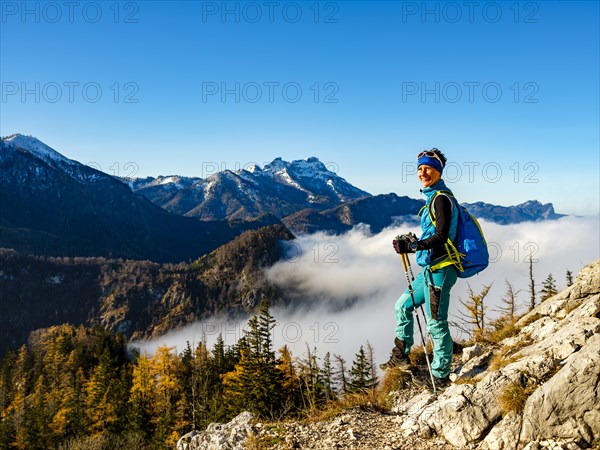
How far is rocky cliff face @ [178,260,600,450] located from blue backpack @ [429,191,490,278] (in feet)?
6.08

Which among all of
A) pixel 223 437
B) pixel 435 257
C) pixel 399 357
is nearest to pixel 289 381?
pixel 223 437

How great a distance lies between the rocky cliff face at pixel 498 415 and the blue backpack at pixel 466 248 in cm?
185

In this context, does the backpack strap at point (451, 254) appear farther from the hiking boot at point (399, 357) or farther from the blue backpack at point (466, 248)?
the hiking boot at point (399, 357)

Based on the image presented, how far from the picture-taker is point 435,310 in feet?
25.8

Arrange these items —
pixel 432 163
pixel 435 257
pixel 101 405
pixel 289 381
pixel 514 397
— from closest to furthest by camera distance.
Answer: pixel 514 397
pixel 435 257
pixel 432 163
pixel 289 381
pixel 101 405

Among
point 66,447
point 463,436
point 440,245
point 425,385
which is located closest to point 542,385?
point 463,436

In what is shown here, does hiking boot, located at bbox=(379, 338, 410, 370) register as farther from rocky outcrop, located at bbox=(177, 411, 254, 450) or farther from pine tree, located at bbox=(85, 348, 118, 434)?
pine tree, located at bbox=(85, 348, 118, 434)

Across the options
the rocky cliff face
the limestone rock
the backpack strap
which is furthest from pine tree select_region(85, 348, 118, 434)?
the limestone rock

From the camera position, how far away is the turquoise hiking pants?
25.6 ft

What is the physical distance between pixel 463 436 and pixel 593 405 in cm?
195

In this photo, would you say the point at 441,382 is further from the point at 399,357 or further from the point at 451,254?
the point at 451,254

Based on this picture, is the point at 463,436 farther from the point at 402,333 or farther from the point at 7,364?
the point at 7,364

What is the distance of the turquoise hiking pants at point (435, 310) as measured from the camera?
25.6ft

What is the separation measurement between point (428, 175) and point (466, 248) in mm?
1616
